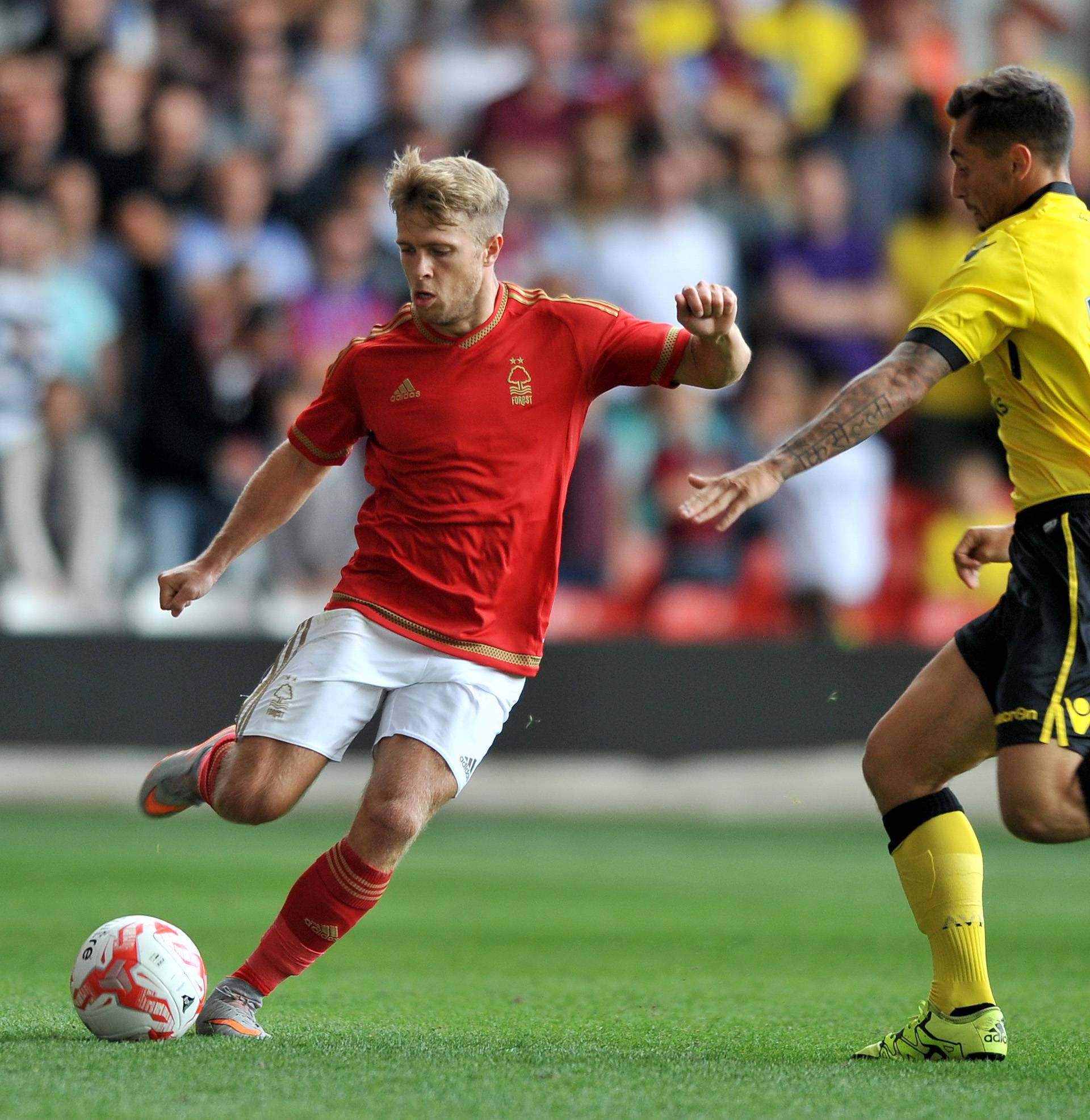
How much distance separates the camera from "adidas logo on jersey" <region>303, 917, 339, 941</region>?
4496 mm

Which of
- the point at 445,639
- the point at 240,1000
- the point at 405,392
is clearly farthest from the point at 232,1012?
the point at 405,392

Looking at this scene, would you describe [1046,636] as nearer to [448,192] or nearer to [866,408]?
[866,408]

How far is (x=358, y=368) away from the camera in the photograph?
4816 mm

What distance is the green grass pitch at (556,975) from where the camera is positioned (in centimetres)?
376

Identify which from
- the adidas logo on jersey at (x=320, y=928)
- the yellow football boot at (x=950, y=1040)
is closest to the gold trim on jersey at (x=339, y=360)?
the adidas logo on jersey at (x=320, y=928)

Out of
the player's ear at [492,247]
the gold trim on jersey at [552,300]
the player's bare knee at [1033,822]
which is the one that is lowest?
the player's bare knee at [1033,822]

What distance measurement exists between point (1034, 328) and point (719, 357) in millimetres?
822

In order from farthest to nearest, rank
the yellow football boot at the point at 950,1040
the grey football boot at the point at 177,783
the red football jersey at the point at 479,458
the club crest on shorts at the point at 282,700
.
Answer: the grey football boot at the point at 177,783
the red football jersey at the point at 479,458
the club crest on shorts at the point at 282,700
the yellow football boot at the point at 950,1040

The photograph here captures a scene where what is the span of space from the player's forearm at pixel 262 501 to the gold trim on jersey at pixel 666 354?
99cm

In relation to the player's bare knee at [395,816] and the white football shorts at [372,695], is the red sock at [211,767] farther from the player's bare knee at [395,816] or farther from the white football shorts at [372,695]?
the player's bare knee at [395,816]

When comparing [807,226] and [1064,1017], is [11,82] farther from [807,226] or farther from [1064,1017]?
[1064,1017]

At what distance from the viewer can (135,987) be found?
4359 mm

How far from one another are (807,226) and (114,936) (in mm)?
8493

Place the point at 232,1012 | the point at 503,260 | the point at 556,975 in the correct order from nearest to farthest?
the point at 232,1012, the point at 556,975, the point at 503,260
